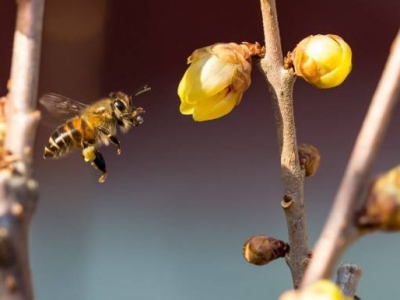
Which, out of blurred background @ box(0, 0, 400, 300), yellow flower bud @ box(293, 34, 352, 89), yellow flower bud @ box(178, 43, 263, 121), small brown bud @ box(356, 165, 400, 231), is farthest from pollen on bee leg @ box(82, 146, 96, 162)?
blurred background @ box(0, 0, 400, 300)

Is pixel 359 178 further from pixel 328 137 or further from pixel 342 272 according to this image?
pixel 328 137

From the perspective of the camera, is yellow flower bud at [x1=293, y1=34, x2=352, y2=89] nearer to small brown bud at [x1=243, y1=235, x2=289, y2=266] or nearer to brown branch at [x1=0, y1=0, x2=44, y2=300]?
small brown bud at [x1=243, y1=235, x2=289, y2=266]

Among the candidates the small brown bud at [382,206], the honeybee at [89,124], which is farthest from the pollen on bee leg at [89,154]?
the small brown bud at [382,206]

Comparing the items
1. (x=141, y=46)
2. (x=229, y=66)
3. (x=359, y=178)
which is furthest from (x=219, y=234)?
(x=359, y=178)

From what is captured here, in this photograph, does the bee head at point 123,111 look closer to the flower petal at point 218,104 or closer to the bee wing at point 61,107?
the bee wing at point 61,107

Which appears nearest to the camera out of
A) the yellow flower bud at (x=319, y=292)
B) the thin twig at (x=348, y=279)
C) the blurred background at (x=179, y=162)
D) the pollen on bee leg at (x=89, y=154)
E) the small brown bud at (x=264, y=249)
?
the yellow flower bud at (x=319, y=292)

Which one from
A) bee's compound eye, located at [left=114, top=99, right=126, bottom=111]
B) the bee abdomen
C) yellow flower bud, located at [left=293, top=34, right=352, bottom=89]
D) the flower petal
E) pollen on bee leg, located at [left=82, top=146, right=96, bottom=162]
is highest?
yellow flower bud, located at [left=293, top=34, right=352, bottom=89]

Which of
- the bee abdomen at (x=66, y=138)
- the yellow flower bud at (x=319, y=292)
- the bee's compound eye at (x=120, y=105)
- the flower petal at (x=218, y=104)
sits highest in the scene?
the bee's compound eye at (x=120, y=105)
